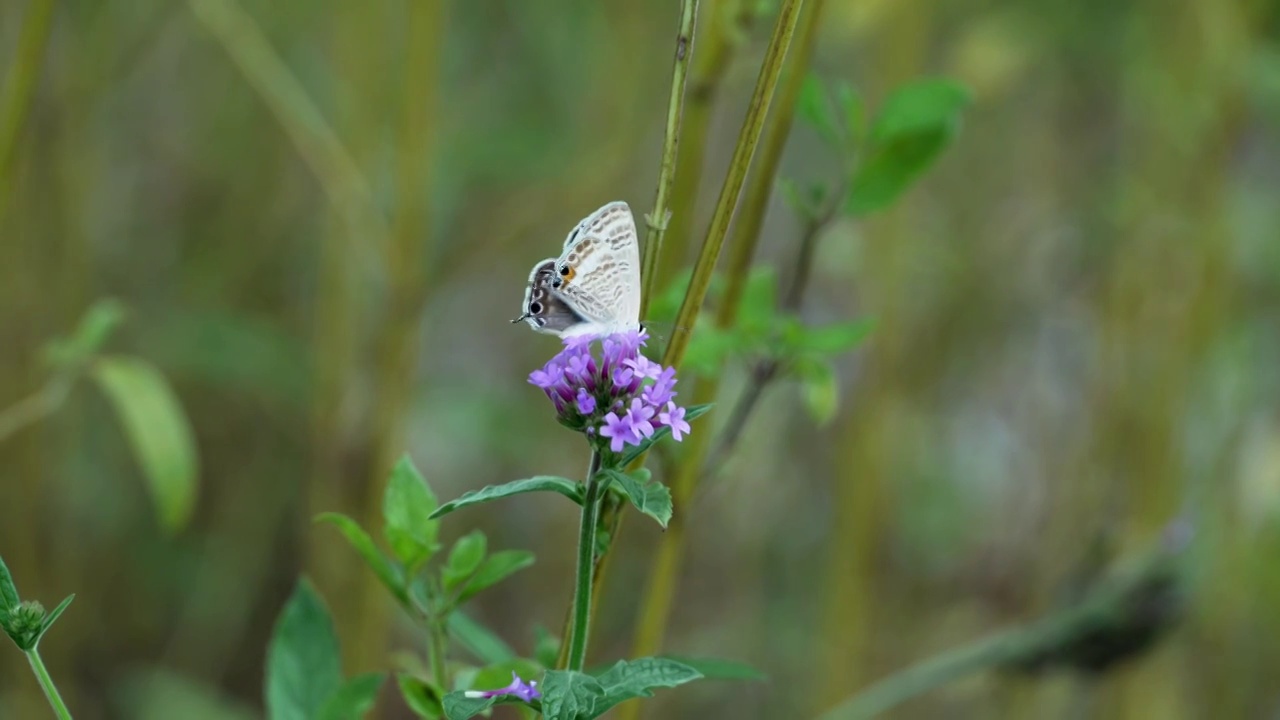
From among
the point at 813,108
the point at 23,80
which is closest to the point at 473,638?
the point at 813,108

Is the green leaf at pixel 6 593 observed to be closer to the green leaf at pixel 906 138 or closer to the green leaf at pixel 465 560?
the green leaf at pixel 465 560

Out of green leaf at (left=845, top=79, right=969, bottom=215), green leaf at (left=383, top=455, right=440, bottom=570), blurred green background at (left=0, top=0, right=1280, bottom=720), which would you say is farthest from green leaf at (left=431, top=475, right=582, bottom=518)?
blurred green background at (left=0, top=0, right=1280, bottom=720)

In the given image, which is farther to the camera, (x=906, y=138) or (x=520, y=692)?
(x=906, y=138)

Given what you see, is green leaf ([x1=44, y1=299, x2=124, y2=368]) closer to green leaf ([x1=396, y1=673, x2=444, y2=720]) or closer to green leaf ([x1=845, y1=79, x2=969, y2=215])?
green leaf ([x1=396, y1=673, x2=444, y2=720])

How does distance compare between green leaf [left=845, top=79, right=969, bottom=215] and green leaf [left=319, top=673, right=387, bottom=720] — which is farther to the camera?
green leaf [left=845, top=79, right=969, bottom=215]

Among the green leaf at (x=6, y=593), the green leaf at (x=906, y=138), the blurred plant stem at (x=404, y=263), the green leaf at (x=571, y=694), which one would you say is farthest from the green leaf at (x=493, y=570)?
the blurred plant stem at (x=404, y=263)

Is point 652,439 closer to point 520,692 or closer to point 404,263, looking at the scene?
point 520,692
